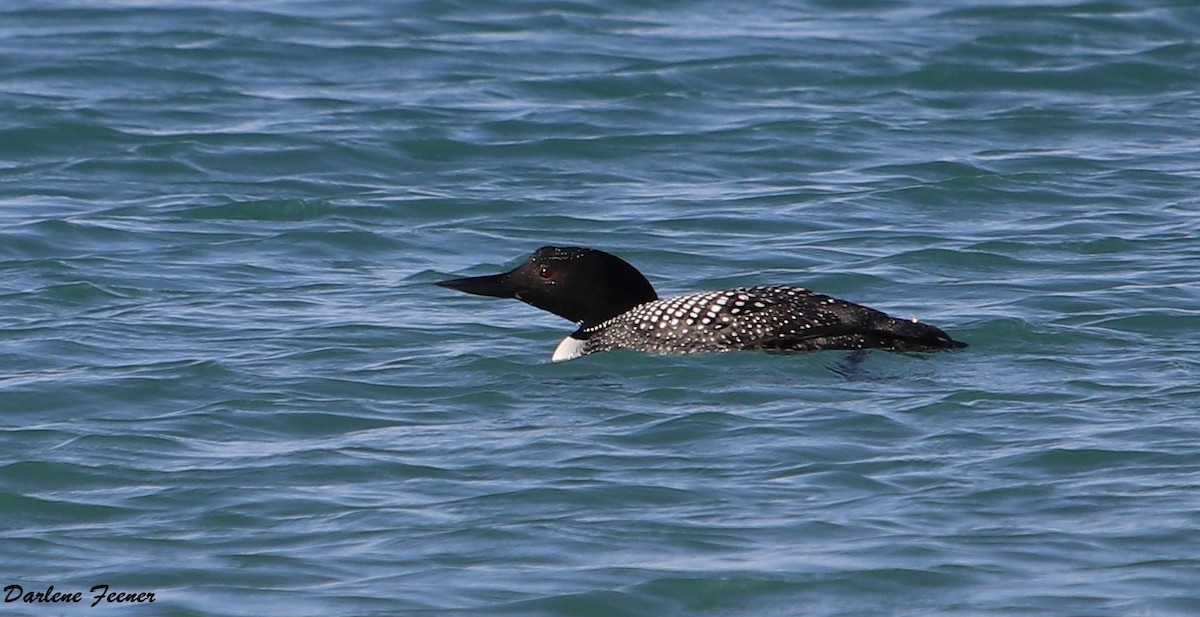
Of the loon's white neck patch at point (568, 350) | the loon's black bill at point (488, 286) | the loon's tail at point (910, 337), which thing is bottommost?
the loon's white neck patch at point (568, 350)

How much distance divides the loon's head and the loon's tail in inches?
37.3

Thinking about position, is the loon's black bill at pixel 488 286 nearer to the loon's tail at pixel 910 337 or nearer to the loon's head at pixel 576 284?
the loon's head at pixel 576 284

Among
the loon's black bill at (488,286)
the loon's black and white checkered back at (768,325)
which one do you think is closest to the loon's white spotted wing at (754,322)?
the loon's black and white checkered back at (768,325)

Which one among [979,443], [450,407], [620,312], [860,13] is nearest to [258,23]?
[860,13]

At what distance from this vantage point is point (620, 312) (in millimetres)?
7453

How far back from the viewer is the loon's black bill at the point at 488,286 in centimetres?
743

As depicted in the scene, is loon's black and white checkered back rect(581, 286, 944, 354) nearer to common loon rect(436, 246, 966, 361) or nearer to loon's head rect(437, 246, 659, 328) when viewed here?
common loon rect(436, 246, 966, 361)

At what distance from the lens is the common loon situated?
22.5ft

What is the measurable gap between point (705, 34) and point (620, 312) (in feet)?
18.9

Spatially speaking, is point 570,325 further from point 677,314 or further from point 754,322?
point 754,322

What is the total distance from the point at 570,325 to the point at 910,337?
5.23 feet

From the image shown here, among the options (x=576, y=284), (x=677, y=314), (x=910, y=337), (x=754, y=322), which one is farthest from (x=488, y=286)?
(x=910, y=337)

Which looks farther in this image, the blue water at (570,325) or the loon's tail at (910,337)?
the loon's tail at (910,337)

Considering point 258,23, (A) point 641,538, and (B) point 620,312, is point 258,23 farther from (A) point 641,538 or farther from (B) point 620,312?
(A) point 641,538
